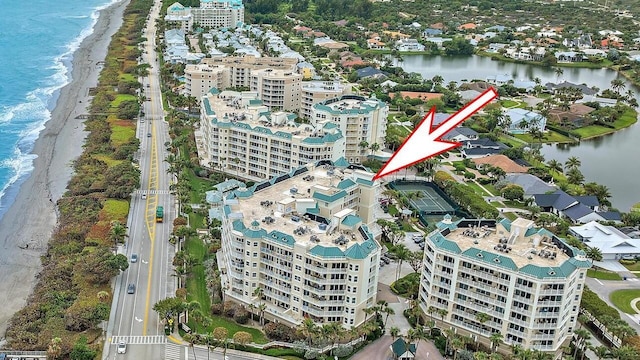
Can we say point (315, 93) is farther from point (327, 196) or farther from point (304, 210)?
point (304, 210)

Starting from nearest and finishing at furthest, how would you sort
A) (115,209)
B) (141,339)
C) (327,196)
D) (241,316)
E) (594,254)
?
(141,339) → (241,316) → (327,196) → (594,254) → (115,209)

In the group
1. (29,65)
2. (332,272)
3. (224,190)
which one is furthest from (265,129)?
(29,65)

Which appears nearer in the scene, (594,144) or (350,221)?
(350,221)

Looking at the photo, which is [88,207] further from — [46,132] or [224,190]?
[46,132]

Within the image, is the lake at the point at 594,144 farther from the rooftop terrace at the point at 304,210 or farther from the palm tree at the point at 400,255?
the rooftop terrace at the point at 304,210

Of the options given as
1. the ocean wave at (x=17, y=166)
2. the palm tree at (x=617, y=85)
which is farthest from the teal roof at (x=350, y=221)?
the palm tree at (x=617, y=85)

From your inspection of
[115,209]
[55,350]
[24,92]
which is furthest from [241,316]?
[24,92]

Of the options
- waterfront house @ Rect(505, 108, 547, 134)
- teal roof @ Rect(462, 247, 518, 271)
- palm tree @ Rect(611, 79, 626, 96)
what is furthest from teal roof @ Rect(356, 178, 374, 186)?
palm tree @ Rect(611, 79, 626, 96)

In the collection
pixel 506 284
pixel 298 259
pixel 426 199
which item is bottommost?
pixel 426 199
